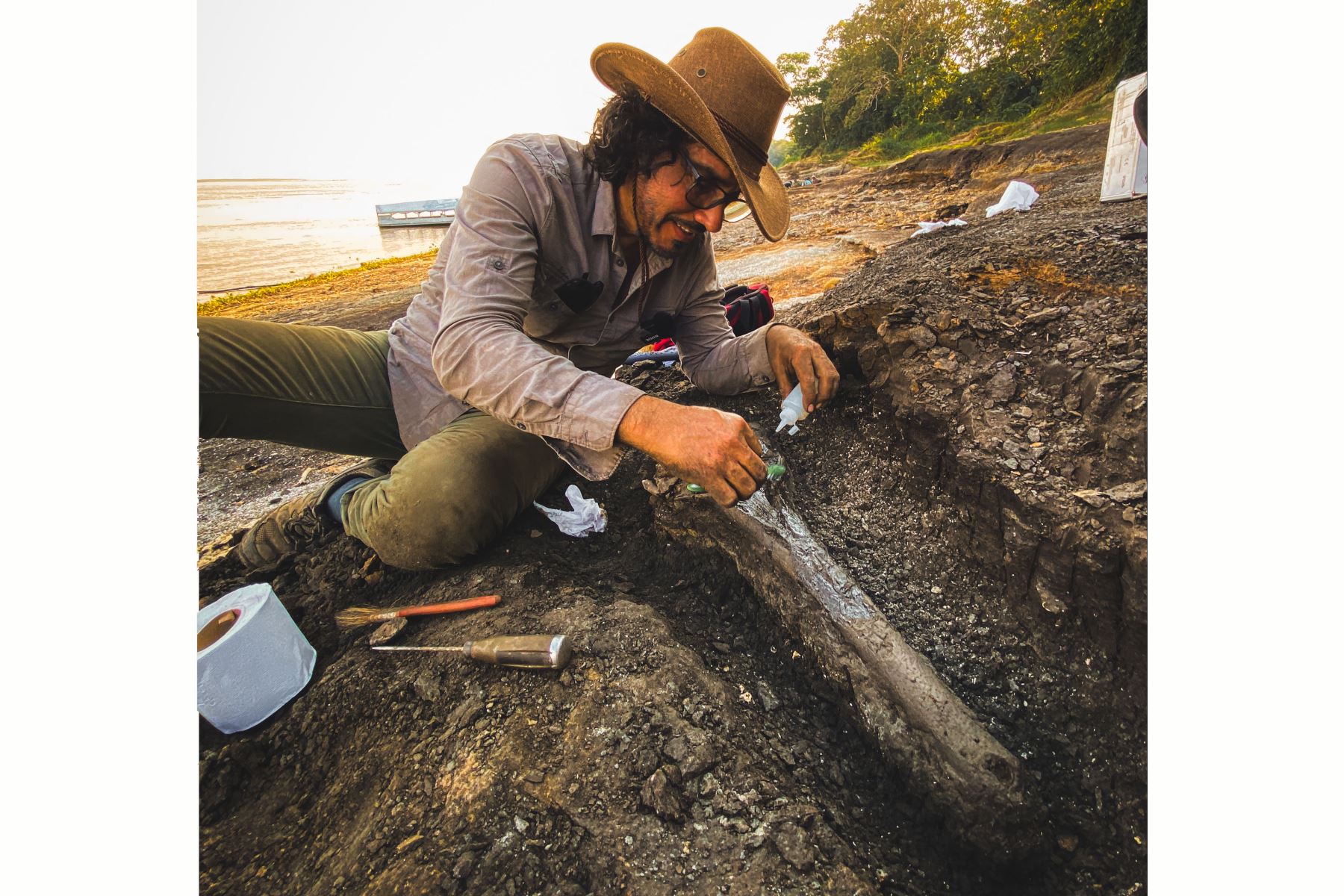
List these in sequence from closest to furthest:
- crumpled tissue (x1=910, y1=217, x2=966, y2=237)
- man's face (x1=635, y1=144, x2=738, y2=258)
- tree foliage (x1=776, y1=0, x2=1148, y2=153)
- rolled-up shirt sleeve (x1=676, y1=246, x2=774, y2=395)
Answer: man's face (x1=635, y1=144, x2=738, y2=258) → rolled-up shirt sleeve (x1=676, y1=246, x2=774, y2=395) → crumpled tissue (x1=910, y1=217, x2=966, y2=237) → tree foliage (x1=776, y1=0, x2=1148, y2=153)

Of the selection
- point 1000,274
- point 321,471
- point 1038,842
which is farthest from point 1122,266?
point 321,471

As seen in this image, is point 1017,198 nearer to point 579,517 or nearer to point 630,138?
point 630,138

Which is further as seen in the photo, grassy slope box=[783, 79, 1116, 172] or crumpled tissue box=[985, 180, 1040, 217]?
grassy slope box=[783, 79, 1116, 172]

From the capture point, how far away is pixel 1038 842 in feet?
2.93

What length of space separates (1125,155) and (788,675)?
3418mm

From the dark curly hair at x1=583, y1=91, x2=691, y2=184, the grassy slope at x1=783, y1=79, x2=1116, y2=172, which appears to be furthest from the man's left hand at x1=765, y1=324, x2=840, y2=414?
the grassy slope at x1=783, y1=79, x2=1116, y2=172

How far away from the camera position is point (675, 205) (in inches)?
55.5

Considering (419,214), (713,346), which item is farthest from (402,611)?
(419,214)

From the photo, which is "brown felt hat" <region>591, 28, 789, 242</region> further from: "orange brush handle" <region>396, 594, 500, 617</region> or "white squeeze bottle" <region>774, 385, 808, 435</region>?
"orange brush handle" <region>396, 594, 500, 617</region>

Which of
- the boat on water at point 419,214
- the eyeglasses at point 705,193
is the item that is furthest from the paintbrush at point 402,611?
the boat on water at point 419,214

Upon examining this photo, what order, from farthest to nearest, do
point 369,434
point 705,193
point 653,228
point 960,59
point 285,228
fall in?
1. point 960,59
2. point 285,228
3. point 369,434
4. point 653,228
5. point 705,193

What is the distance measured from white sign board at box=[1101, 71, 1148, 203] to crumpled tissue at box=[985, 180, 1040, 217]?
60 centimetres

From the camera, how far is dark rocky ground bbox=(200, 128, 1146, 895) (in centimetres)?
88

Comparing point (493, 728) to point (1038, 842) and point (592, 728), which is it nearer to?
point (592, 728)
